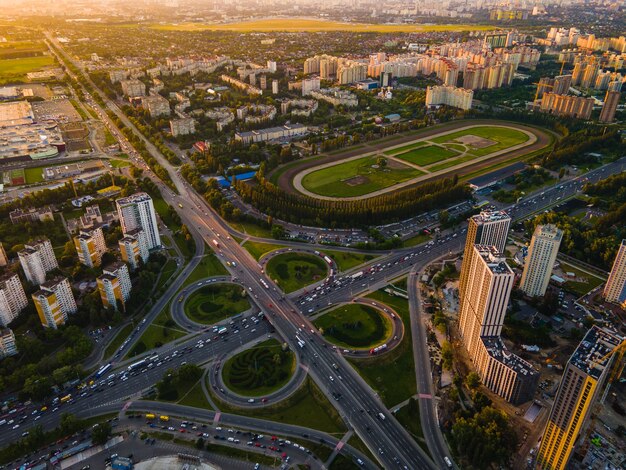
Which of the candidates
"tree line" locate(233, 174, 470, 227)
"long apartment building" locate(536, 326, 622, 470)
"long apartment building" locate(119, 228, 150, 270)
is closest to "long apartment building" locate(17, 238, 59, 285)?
"long apartment building" locate(119, 228, 150, 270)

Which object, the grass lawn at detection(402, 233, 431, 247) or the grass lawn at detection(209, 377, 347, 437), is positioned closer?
the grass lawn at detection(209, 377, 347, 437)

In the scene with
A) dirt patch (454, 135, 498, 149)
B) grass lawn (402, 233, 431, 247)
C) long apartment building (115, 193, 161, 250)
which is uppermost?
long apartment building (115, 193, 161, 250)

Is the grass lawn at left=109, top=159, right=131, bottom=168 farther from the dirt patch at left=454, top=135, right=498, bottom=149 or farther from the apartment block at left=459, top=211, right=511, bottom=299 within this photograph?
the dirt patch at left=454, top=135, right=498, bottom=149

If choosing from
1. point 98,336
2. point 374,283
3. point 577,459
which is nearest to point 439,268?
point 374,283

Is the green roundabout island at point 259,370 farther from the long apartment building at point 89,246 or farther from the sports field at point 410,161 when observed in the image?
the sports field at point 410,161

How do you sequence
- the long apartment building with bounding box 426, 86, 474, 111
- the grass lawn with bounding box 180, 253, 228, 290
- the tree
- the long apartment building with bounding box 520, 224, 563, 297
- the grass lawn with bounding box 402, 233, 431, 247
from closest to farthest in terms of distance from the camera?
the tree → the long apartment building with bounding box 520, 224, 563, 297 → the grass lawn with bounding box 180, 253, 228, 290 → the grass lawn with bounding box 402, 233, 431, 247 → the long apartment building with bounding box 426, 86, 474, 111

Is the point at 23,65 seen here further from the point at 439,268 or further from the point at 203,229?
the point at 439,268

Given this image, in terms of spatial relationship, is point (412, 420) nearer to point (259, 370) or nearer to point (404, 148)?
point (259, 370)

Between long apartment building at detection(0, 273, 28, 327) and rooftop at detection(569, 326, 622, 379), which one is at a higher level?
rooftop at detection(569, 326, 622, 379)

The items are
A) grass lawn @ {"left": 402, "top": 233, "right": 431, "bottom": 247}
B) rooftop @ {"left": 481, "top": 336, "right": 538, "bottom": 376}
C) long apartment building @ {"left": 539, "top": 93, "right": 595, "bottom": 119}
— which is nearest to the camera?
rooftop @ {"left": 481, "top": 336, "right": 538, "bottom": 376}
